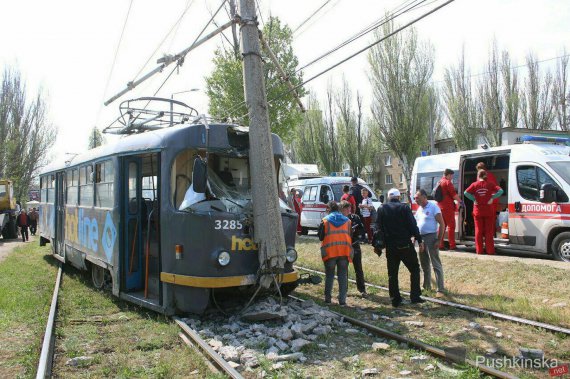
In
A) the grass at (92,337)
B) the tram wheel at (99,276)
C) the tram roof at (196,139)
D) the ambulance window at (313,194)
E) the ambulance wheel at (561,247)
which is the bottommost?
the grass at (92,337)

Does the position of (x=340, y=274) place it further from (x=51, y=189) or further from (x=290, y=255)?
(x=51, y=189)

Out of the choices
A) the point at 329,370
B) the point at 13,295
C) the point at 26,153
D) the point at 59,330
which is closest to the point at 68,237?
the point at 13,295

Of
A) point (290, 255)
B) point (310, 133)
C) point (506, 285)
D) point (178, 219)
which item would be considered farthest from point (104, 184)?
point (310, 133)

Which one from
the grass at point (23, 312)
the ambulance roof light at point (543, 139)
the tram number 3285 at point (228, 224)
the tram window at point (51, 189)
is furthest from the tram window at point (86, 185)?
the ambulance roof light at point (543, 139)

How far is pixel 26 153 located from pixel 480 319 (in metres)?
37.8

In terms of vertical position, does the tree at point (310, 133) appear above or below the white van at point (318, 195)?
above

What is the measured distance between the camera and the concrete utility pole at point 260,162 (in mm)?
6980

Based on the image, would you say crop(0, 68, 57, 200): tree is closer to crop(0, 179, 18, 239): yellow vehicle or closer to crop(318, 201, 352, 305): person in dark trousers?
crop(0, 179, 18, 239): yellow vehicle

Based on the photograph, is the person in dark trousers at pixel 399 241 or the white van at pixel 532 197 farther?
the white van at pixel 532 197

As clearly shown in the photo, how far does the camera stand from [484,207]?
37.6 feet

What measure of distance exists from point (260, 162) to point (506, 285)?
5.24 m

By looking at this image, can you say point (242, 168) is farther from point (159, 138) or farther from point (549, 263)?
point (549, 263)

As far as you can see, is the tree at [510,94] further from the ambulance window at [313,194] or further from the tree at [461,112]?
the ambulance window at [313,194]

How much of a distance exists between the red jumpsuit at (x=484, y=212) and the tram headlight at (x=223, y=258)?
7.07 metres
